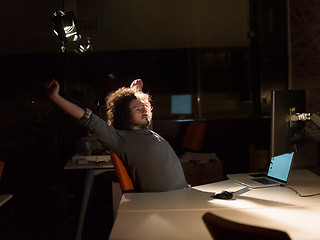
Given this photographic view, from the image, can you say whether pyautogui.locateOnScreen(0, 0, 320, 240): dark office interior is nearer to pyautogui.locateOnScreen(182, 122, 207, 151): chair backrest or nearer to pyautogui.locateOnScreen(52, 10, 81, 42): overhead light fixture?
pyautogui.locateOnScreen(182, 122, 207, 151): chair backrest

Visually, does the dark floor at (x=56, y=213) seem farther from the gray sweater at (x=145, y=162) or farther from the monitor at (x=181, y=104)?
the monitor at (x=181, y=104)

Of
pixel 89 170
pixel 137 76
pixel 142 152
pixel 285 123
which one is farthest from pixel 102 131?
pixel 137 76

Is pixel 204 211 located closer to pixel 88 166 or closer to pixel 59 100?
pixel 59 100

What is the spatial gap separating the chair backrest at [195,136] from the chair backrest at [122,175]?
305 cm

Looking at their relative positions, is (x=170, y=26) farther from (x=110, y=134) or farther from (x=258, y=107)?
(x=110, y=134)

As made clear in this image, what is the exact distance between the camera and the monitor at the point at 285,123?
91.1 inches

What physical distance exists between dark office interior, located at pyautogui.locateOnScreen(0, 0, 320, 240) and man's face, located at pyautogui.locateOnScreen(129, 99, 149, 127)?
140 cm

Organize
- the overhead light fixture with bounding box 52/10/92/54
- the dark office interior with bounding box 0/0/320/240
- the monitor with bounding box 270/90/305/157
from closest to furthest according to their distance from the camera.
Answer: the monitor with bounding box 270/90/305/157
the overhead light fixture with bounding box 52/10/92/54
the dark office interior with bounding box 0/0/320/240

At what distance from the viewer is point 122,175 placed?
7.97ft

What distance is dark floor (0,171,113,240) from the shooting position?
4.20m

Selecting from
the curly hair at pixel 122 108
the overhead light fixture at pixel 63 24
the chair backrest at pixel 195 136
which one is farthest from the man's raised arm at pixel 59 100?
the chair backrest at pixel 195 136

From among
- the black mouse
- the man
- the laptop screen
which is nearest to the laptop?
the laptop screen

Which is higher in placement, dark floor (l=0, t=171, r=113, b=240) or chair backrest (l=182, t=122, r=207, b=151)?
chair backrest (l=182, t=122, r=207, b=151)

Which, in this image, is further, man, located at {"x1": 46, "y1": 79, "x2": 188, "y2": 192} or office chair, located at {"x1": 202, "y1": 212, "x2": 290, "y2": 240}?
man, located at {"x1": 46, "y1": 79, "x2": 188, "y2": 192}
